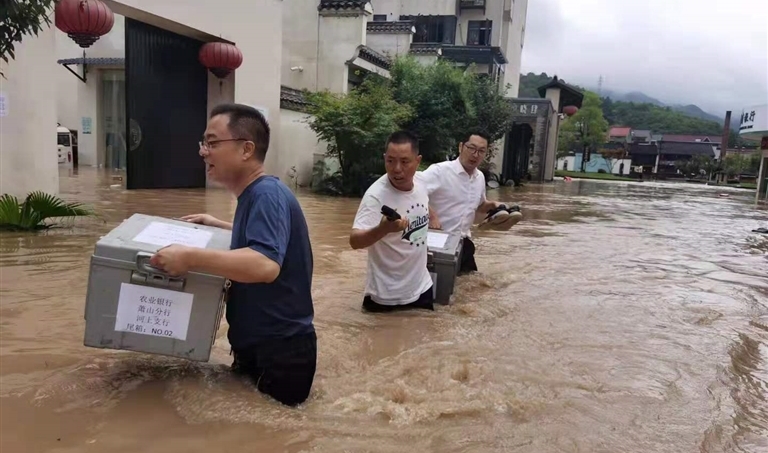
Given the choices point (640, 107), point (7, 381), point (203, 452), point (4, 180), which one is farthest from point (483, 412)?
point (640, 107)

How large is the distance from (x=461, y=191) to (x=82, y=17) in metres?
6.34

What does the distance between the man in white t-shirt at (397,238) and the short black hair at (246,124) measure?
1373 millimetres

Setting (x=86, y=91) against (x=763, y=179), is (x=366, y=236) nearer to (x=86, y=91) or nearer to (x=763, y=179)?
(x=86, y=91)

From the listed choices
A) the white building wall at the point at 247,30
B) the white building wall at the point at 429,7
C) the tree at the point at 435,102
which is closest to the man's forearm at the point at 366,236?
the white building wall at the point at 247,30

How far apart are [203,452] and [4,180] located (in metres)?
7.03

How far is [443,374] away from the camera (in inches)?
136

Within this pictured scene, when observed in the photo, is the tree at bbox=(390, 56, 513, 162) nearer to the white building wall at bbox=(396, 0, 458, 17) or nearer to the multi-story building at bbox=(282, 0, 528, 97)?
the multi-story building at bbox=(282, 0, 528, 97)

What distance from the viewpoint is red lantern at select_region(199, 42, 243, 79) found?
11984mm

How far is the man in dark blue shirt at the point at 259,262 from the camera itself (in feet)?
7.02

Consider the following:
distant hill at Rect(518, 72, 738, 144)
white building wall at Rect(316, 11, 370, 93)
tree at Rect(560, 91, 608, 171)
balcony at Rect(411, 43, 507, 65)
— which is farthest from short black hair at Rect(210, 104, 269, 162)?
distant hill at Rect(518, 72, 738, 144)

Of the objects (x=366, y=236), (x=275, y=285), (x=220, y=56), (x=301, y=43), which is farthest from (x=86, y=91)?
(x=275, y=285)

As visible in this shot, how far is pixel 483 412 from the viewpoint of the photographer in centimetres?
297

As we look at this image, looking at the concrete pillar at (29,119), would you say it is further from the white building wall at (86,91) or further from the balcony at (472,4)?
the balcony at (472,4)

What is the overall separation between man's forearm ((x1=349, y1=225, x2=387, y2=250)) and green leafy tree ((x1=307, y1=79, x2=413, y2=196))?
10.1m
